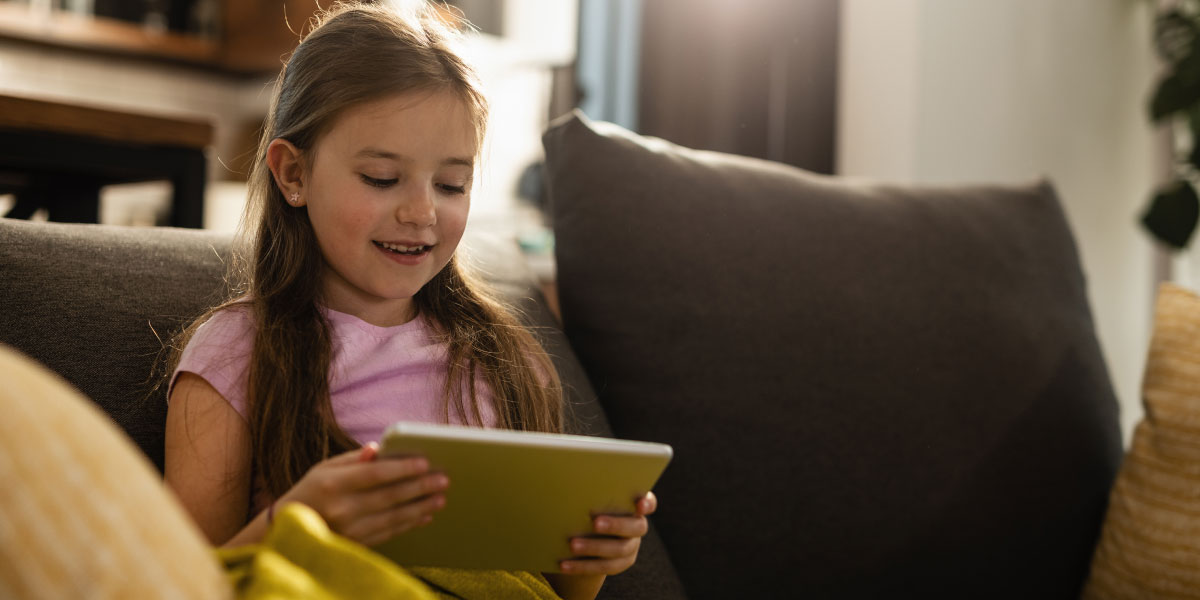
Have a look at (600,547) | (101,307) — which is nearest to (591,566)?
(600,547)

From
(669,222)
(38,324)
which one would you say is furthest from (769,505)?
(38,324)

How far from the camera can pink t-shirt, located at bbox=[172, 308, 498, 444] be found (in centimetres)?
96

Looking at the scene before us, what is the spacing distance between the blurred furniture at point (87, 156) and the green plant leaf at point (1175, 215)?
2.19 m

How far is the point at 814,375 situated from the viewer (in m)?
1.35

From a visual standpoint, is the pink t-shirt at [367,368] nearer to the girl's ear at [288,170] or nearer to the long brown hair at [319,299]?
the long brown hair at [319,299]

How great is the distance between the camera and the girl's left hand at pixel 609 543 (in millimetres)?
840

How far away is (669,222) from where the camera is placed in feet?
4.41

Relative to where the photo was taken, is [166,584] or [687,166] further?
[687,166]

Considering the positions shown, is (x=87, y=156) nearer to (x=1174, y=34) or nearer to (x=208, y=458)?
(x=208, y=458)

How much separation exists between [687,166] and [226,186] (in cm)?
267

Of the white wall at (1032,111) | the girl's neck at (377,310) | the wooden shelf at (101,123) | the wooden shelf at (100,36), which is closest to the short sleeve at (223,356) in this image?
the girl's neck at (377,310)

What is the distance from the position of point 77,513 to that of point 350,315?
614 mm

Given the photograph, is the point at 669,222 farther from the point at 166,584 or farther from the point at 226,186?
the point at 226,186

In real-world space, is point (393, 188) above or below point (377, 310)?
above
